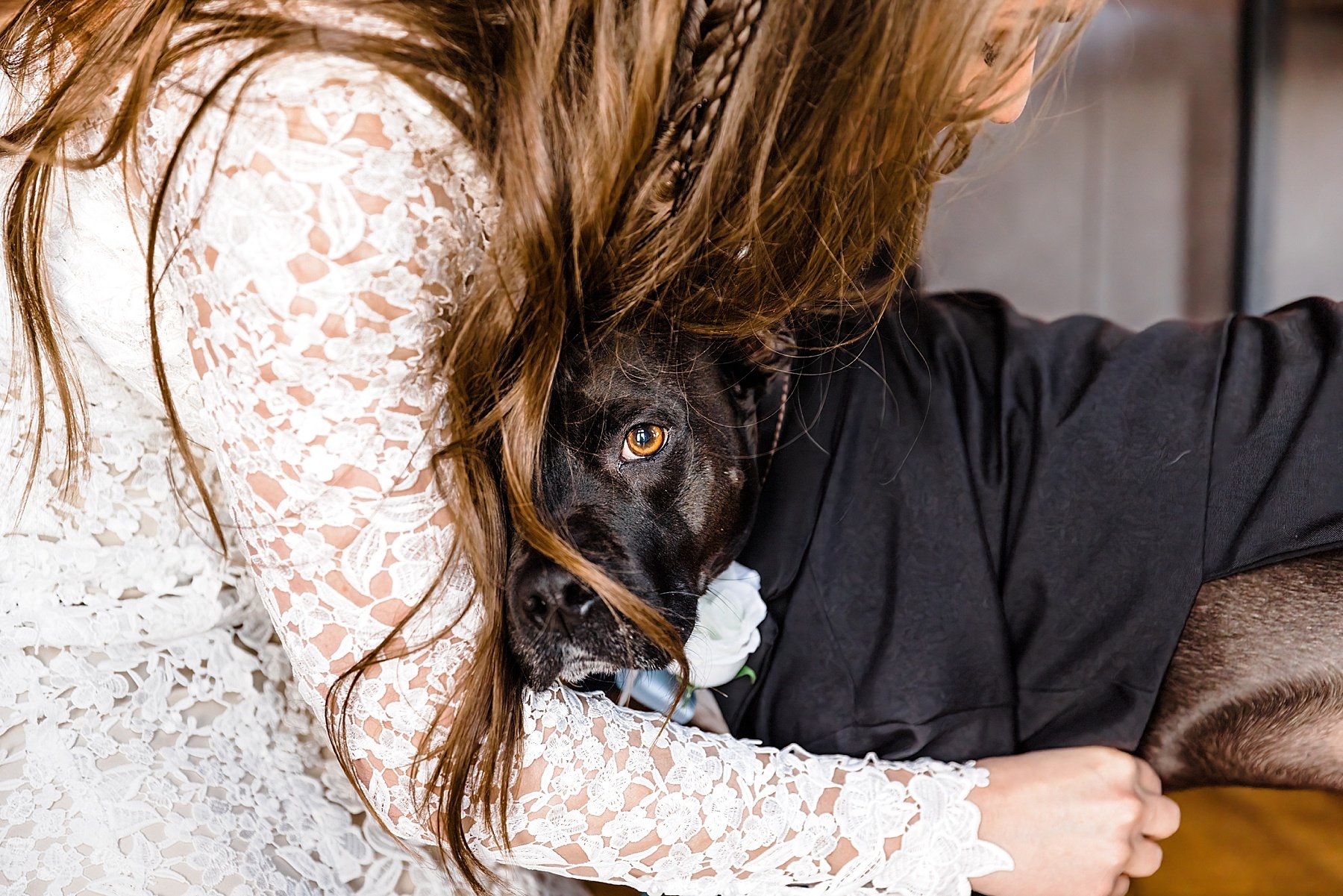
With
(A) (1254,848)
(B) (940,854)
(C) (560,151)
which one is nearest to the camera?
(C) (560,151)

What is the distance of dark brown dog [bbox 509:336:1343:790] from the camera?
0.93 metres

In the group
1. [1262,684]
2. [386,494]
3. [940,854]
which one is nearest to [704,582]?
[940,854]

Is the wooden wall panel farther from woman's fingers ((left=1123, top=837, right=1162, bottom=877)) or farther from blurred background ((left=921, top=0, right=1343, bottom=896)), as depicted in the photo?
woman's fingers ((left=1123, top=837, right=1162, bottom=877))

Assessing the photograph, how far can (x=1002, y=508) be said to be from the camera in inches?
40.8

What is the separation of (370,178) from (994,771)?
2.53ft

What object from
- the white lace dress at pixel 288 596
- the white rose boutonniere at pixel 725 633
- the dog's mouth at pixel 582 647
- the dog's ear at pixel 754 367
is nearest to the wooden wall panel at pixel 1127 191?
the dog's ear at pixel 754 367

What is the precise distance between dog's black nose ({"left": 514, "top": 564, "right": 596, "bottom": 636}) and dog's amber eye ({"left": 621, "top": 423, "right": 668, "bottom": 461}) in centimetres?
18

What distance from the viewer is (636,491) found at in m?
1.01

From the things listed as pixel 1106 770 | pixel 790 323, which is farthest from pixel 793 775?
pixel 790 323

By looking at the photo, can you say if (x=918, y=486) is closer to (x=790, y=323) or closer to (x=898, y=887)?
(x=790, y=323)

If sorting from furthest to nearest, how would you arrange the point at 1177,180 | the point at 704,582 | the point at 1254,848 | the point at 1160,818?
the point at 1177,180 → the point at 1254,848 → the point at 704,582 → the point at 1160,818

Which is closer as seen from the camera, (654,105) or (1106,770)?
(654,105)

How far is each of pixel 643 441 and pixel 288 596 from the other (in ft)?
1.35

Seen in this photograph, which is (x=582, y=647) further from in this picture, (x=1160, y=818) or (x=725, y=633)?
(x=1160, y=818)
